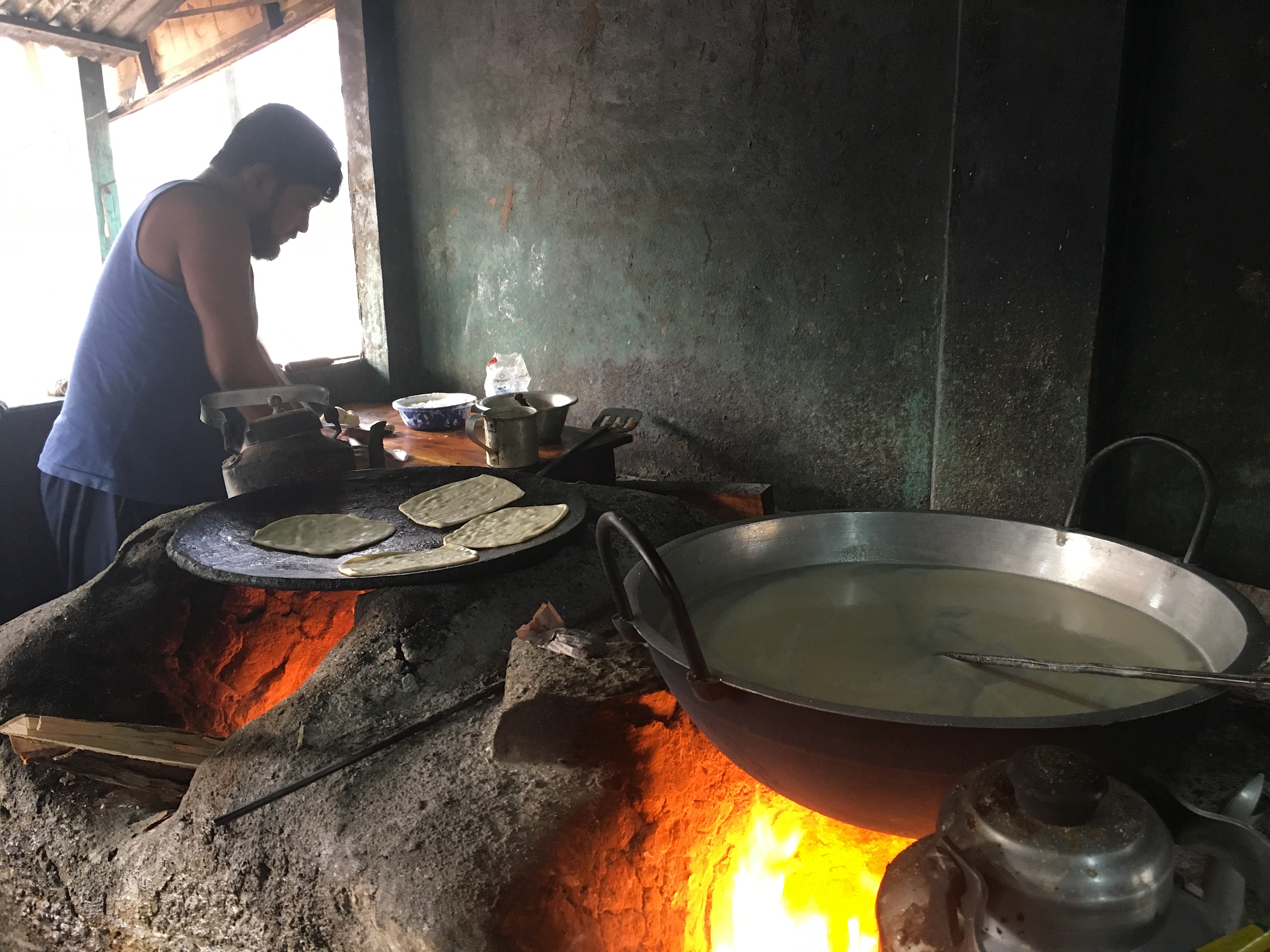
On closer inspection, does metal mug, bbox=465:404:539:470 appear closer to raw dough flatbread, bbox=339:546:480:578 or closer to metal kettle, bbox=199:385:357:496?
metal kettle, bbox=199:385:357:496

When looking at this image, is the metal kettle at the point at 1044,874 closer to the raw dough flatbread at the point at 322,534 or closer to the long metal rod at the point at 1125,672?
the long metal rod at the point at 1125,672

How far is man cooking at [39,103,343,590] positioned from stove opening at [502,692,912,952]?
1.85 metres

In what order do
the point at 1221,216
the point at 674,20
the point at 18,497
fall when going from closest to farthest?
the point at 1221,216 < the point at 674,20 < the point at 18,497

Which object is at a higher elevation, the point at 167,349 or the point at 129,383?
the point at 167,349

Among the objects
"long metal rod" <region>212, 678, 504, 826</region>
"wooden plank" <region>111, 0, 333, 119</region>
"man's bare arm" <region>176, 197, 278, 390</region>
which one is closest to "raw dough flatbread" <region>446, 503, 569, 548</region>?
"long metal rod" <region>212, 678, 504, 826</region>

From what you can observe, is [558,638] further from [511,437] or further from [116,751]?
[511,437]

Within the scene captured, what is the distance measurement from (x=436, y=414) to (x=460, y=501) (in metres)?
1.66

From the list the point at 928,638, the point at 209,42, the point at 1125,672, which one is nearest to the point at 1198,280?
the point at 928,638

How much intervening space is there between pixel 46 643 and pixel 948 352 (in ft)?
9.05

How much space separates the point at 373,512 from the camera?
2430 mm

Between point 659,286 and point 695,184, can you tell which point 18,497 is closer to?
point 659,286

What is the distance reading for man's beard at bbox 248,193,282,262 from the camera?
9.61 feet

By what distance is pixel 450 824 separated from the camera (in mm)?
1430

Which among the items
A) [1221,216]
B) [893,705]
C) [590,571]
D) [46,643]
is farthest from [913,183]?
[46,643]
